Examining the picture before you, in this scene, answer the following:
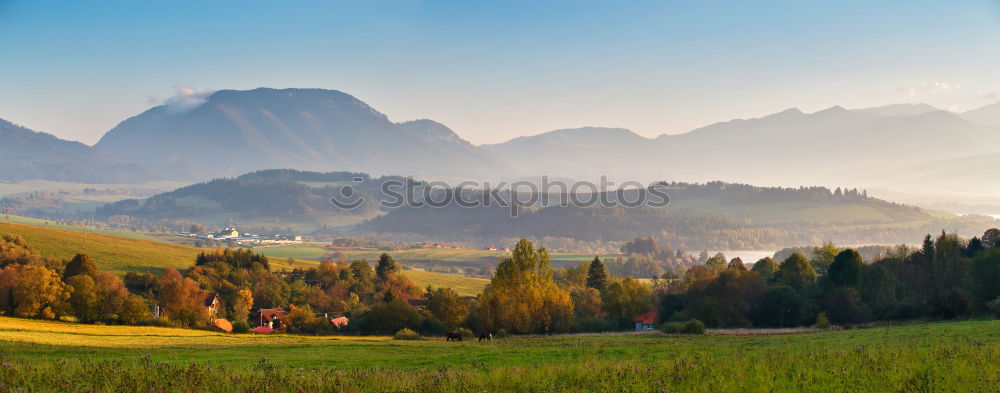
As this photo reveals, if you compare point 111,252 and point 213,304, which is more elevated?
point 111,252

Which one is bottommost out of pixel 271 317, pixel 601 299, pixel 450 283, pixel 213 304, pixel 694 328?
pixel 450 283

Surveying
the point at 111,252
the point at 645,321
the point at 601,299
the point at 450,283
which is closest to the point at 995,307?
the point at 645,321

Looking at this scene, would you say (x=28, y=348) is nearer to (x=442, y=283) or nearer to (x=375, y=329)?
(x=375, y=329)

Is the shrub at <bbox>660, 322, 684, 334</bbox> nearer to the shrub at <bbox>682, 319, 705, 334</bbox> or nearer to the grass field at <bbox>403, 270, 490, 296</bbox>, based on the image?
the shrub at <bbox>682, 319, 705, 334</bbox>

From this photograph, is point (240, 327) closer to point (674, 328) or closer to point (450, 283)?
point (674, 328)

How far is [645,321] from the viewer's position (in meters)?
67.4

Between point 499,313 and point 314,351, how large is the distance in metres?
31.0

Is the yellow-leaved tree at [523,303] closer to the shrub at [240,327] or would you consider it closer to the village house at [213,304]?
the shrub at [240,327]

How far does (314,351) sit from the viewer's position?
3158cm

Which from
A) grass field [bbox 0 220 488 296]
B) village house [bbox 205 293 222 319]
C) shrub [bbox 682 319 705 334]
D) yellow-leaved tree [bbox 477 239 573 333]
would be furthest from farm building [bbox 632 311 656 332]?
grass field [bbox 0 220 488 296]

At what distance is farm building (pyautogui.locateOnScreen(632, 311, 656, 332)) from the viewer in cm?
6582

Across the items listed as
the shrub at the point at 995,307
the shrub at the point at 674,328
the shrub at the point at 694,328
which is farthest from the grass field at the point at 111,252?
the shrub at the point at 995,307

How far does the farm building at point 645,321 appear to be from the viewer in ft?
216

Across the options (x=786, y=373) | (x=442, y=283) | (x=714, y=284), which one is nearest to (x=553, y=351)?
(x=786, y=373)
